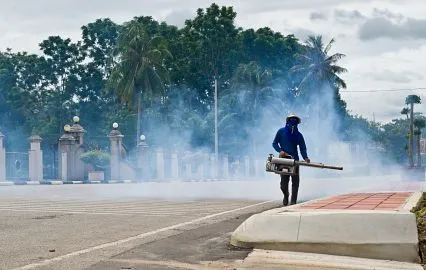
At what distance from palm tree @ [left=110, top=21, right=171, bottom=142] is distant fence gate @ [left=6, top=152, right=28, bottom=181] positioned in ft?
46.4

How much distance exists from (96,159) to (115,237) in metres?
33.7

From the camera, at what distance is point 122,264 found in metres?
6.23

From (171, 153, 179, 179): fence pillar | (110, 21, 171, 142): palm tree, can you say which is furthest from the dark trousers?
(110, 21, 171, 142): palm tree

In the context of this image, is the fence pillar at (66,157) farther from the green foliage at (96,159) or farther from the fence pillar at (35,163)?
the fence pillar at (35,163)

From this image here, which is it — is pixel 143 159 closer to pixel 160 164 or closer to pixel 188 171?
pixel 160 164

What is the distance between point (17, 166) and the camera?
37250 mm

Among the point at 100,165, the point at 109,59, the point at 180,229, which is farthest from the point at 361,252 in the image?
the point at 109,59

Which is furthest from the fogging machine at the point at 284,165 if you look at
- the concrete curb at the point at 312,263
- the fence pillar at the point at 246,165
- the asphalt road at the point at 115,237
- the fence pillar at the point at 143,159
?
the fence pillar at the point at 246,165

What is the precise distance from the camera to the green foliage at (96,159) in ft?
135

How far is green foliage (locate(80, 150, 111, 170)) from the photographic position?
4106 centimetres

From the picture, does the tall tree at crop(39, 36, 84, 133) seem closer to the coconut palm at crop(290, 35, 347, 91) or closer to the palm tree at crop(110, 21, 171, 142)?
the palm tree at crop(110, 21, 171, 142)

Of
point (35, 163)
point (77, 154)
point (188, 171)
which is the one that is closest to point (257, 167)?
point (188, 171)

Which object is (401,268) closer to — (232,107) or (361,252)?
(361,252)

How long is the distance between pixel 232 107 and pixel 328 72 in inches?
344
